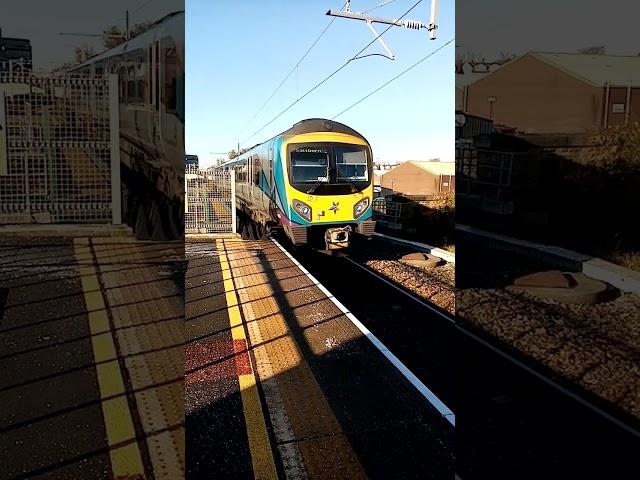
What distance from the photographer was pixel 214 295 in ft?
15.2

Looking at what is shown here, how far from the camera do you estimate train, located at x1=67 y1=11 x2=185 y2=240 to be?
3.28ft

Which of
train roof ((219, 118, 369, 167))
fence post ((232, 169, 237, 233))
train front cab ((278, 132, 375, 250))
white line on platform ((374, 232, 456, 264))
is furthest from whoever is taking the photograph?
fence post ((232, 169, 237, 233))

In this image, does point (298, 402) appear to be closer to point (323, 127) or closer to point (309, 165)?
point (323, 127)

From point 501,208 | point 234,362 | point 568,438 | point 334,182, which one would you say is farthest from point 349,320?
point 501,208

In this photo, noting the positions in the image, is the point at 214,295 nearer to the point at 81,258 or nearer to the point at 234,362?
the point at 234,362

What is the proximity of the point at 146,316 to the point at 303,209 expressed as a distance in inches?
166

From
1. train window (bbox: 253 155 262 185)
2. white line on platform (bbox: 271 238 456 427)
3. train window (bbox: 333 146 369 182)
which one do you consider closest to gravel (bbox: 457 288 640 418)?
white line on platform (bbox: 271 238 456 427)

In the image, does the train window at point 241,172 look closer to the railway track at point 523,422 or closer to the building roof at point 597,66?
→ the railway track at point 523,422

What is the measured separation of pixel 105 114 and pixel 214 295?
12.3ft

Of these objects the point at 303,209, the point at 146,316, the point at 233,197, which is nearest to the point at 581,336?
the point at 146,316

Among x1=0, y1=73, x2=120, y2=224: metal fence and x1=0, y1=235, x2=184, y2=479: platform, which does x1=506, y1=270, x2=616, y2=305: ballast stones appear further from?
x1=0, y1=73, x2=120, y2=224: metal fence

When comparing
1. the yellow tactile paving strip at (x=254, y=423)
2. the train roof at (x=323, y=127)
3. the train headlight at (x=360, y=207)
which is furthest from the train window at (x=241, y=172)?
the train roof at (x=323, y=127)

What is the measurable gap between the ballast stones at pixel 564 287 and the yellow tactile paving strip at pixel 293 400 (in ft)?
4.15

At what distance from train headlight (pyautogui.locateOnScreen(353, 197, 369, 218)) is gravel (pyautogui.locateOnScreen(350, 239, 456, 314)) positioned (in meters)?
0.98
